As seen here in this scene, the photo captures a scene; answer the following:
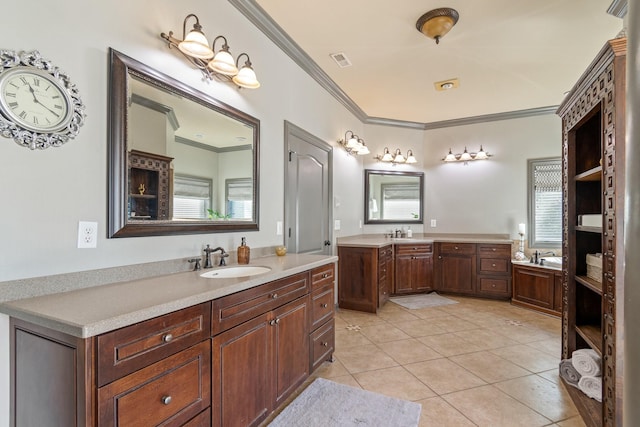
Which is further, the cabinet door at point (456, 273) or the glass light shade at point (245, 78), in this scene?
the cabinet door at point (456, 273)

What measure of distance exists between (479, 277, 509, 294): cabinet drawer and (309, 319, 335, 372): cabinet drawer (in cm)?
305

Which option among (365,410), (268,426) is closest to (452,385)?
(365,410)

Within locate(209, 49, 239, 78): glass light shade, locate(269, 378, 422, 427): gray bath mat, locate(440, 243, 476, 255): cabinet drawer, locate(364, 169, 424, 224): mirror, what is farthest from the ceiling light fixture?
locate(440, 243, 476, 255): cabinet drawer

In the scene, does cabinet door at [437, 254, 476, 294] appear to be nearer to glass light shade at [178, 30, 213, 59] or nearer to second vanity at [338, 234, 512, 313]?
second vanity at [338, 234, 512, 313]

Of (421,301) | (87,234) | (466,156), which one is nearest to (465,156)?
(466,156)

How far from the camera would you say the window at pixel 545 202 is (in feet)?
15.1

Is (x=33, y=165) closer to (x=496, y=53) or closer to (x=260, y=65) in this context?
(x=260, y=65)

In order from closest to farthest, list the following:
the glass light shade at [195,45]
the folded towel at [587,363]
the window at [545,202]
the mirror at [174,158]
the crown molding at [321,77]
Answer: the mirror at [174,158], the glass light shade at [195,45], the folded towel at [587,363], the crown molding at [321,77], the window at [545,202]

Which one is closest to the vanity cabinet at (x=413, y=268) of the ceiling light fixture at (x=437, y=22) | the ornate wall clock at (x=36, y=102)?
the ceiling light fixture at (x=437, y=22)

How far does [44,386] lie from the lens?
3.49 feet

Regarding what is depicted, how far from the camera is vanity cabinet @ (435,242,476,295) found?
467cm

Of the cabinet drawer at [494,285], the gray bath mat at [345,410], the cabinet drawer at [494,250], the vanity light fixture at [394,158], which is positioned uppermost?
the vanity light fixture at [394,158]

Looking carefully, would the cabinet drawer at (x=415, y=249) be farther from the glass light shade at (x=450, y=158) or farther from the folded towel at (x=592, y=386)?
the folded towel at (x=592, y=386)

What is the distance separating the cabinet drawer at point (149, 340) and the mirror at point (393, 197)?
12.7ft
